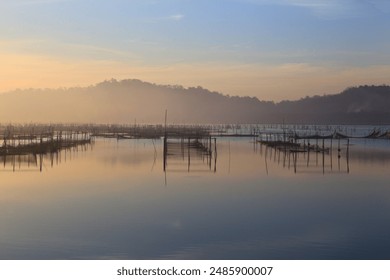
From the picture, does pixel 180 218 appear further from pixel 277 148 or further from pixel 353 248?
pixel 277 148

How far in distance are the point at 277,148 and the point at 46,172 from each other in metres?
12.7

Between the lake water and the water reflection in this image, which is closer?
the lake water

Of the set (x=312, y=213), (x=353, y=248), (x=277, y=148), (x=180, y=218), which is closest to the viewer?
(x=353, y=248)

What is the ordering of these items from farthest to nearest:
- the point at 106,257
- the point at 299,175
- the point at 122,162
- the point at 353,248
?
the point at 122,162 < the point at 299,175 < the point at 353,248 < the point at 106,257

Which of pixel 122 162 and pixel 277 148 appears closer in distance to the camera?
pixel 122 162

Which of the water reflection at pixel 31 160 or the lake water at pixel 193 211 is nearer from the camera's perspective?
the lake water at pixel 193 211

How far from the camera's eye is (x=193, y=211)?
988cm

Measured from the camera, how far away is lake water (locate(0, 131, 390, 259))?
23.2 feet

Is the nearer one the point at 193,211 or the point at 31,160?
the point at 193,211

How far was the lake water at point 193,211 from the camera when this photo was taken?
708 cm

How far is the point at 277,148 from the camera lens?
25.3m

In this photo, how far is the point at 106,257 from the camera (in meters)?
6.72

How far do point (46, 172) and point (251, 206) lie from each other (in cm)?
756
